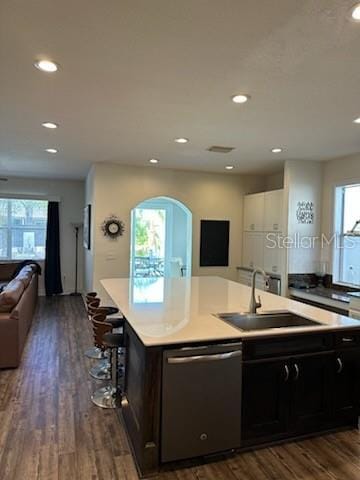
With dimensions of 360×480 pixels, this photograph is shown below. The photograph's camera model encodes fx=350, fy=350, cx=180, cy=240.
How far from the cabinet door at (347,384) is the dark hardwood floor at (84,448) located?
167 mm

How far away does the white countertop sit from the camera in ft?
7.63

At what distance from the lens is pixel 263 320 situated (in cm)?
294

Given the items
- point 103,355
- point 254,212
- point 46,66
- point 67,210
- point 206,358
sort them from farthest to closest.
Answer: point 67,210
point 254,212
point 103,355
point 46,66
point 206,358

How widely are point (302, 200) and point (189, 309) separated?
10.5ft

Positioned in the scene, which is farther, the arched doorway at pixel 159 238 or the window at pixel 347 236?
the arched doorway at pixel 159 238

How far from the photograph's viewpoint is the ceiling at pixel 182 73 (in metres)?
1.82

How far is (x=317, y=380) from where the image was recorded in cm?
259

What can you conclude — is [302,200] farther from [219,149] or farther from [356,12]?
[356,12]

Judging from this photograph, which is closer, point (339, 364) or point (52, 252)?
point (339, 364)

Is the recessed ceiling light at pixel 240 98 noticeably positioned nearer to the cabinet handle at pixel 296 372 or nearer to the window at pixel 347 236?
the cabinet handle at pixel 296 372

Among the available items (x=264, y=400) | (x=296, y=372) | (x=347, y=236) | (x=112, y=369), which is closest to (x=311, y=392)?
(x=296, y=372)

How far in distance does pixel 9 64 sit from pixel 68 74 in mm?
385

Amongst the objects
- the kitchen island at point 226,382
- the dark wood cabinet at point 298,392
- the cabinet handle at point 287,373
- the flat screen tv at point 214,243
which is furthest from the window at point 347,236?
the cabinet handle at point 287,373

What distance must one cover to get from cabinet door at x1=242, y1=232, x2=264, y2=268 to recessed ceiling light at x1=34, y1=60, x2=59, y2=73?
4611mm
